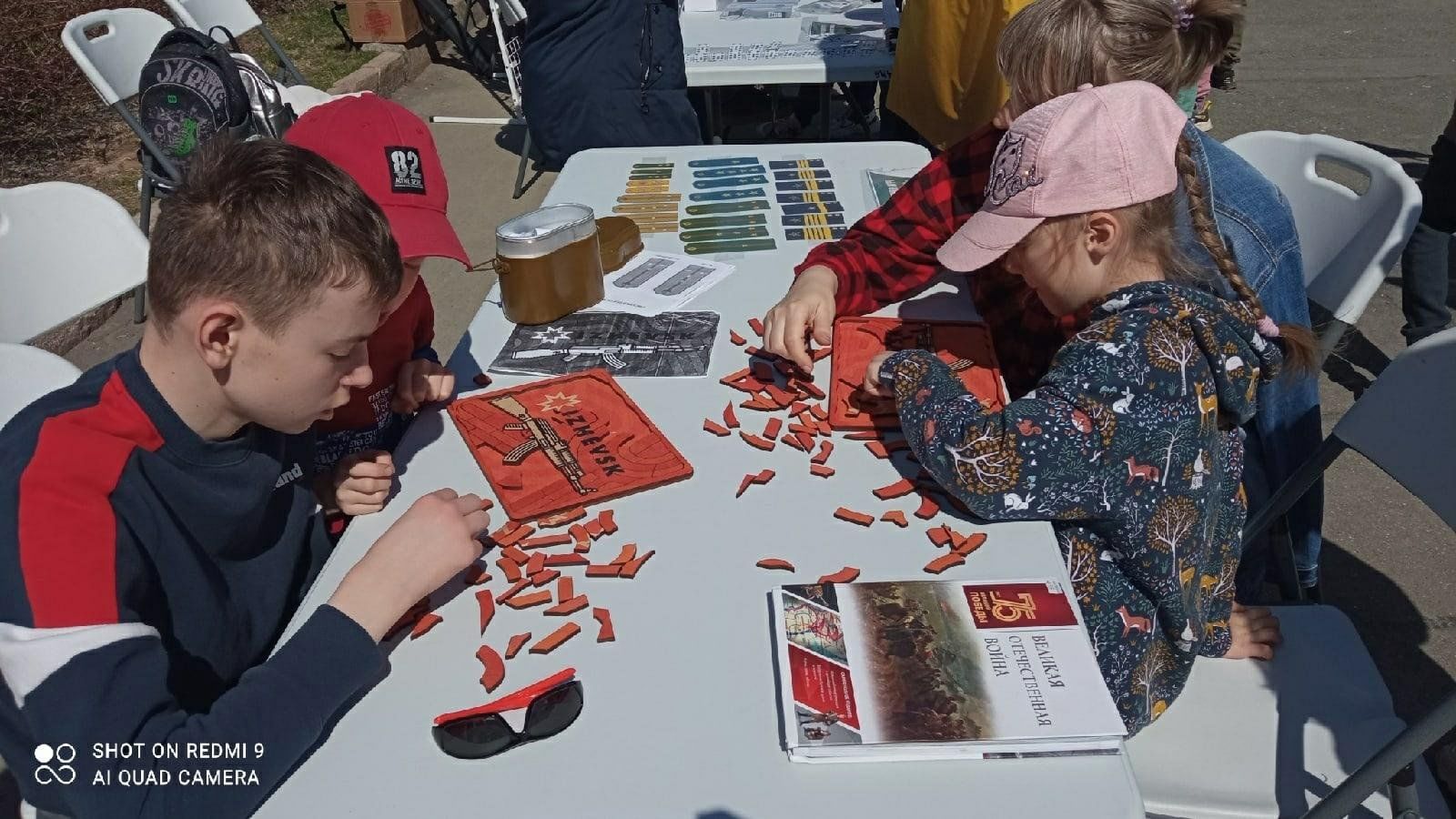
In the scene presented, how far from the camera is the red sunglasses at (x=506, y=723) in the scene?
120 centimetres

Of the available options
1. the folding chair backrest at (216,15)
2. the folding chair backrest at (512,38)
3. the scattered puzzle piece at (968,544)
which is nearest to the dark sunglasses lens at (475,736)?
the scattered puzzle piece at (968,544)

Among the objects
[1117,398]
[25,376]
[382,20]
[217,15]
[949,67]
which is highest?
[1117,398]

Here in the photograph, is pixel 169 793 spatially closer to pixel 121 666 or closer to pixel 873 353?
pixel 121 666

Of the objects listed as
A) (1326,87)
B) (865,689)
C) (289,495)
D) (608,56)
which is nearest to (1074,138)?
(865,689)

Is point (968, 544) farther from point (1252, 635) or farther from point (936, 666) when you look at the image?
point (1252, 635)

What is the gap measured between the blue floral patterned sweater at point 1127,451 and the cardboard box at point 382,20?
6.78 metres

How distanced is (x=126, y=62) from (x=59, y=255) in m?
2.54

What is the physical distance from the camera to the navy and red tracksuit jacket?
114cm

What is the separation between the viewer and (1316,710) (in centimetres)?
175

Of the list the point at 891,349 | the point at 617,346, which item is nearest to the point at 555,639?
the point at 617,346

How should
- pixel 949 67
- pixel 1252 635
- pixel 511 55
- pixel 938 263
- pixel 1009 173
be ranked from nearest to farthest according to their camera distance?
pixel 1009 173 → pixel 1252 635 → pixel 938 263 → pixel 949 67 → pixel 511 55

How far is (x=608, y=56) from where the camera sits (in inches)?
165

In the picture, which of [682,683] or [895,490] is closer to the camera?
[682,683]

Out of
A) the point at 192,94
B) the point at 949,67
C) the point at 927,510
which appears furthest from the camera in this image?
the point at 192,94
